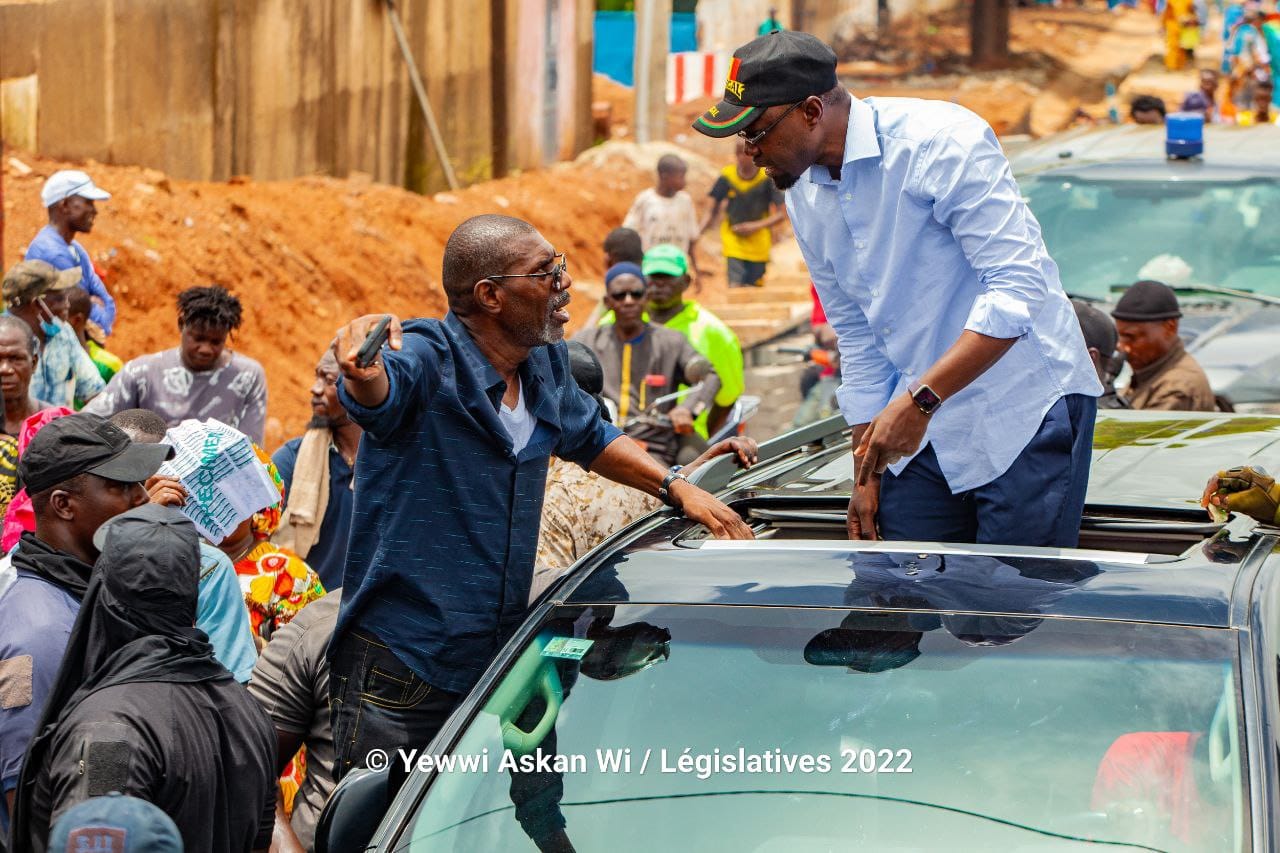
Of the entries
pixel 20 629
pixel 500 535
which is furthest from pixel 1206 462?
pixel 20 629

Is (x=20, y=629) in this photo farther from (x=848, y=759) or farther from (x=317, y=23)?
(x=317, y=23)

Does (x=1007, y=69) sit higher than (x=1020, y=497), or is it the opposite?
(x=1007, y=69)

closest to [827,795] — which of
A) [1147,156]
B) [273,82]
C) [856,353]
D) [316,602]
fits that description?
[856,353]

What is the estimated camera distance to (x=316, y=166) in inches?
626

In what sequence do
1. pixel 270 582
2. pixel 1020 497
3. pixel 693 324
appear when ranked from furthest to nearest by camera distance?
1. pixel 693 324
2. pixel 270 582
3. pixel 1020 497

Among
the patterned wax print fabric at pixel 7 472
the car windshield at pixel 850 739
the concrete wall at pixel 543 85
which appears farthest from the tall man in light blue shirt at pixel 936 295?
the concrete wall at pixel 543 85

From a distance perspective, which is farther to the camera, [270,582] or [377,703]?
[270,582]

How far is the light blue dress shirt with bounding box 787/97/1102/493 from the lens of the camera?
365 cm

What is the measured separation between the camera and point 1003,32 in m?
33.2

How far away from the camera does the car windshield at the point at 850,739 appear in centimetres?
284

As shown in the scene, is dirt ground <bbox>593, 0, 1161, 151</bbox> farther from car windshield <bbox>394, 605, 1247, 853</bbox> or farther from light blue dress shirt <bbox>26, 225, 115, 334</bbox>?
car windshield <bbox>394, 605, 1247, 853</bbox>

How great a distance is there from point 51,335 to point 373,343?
492 cm

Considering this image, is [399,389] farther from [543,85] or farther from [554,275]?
[543,85]

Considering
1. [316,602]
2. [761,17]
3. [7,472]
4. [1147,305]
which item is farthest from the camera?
[761,17]
